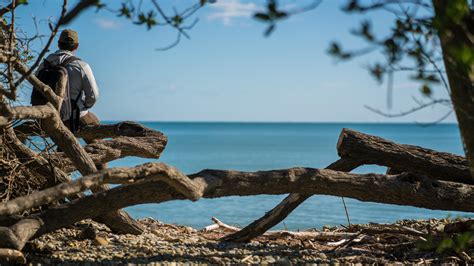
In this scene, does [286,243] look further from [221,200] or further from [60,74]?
[221,200]

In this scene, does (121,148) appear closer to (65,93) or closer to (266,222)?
(65,93)

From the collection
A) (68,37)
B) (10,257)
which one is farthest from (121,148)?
(10,257)

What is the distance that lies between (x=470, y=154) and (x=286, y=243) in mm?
2635

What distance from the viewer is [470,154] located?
5.03 m

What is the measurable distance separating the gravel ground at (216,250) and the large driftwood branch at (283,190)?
1.10ft

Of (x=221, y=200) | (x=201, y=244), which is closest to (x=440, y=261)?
(x=201, y=244)

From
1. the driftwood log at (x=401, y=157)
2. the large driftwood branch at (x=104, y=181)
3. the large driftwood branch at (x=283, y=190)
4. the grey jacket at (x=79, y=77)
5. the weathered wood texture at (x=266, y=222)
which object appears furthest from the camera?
the grey jacket at (x=79, y=77)

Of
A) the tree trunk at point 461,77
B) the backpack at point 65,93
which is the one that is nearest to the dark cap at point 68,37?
the backpack at point 65,93

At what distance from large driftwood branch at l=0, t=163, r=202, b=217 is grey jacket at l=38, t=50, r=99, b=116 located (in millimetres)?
3334

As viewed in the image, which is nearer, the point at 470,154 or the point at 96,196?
the point at 470,154

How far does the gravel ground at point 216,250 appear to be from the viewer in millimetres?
6152

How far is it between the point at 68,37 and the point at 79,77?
0.53 meters

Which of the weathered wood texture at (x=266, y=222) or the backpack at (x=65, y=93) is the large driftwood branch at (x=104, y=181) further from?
the backpack at (x=65, y=93)

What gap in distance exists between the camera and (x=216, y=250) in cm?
653
